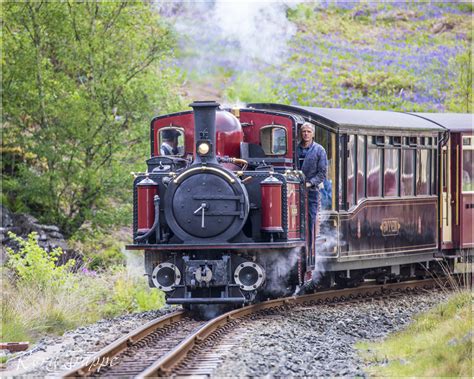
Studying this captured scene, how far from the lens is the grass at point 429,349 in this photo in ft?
27.1

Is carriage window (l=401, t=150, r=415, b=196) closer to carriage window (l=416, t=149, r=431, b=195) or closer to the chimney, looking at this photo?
carriage window (l=416, t=149, r=431, b=195)

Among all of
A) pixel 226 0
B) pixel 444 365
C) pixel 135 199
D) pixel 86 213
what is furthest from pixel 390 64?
pixel 444 365

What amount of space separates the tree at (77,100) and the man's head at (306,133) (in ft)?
21.4

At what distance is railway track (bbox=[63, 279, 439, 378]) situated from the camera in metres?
8.01

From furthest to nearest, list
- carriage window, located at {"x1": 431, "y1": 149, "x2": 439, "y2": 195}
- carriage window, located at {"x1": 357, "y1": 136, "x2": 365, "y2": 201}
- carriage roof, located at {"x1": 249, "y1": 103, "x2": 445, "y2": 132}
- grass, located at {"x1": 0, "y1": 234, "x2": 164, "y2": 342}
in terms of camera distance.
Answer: carriage window, located at {"x1": 431, "y1": 149, "x2": 439, "y2": 195}, carriage window, located at {"x1": 357, "y1": 136, "x2": 365, "y2": 201}, carriage roof, located at {"x1": 249, "y1": 103, "x2": 445, "y2": 132}, grass, located at {"x1": 0, "y1": 234, "x2": 164, "y2": 342}

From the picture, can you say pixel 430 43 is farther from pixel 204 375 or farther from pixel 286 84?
pixel 204 375

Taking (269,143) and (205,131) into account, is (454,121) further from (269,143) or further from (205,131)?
(205,131)

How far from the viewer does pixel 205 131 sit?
11.0 metres

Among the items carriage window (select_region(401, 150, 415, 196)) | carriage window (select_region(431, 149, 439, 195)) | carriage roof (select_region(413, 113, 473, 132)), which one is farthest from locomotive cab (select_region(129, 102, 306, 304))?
carriage roof (select_region(413, 113, 473, 132))

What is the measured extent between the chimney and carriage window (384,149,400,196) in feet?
15.8

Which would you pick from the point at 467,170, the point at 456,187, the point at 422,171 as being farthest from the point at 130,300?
the point at 467,170

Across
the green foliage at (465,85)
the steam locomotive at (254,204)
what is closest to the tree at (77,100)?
the steam locomotive at (254,204)

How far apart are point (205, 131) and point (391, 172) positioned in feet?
16.7

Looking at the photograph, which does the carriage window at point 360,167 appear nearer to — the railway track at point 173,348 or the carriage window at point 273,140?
the railway track at point 173,348
